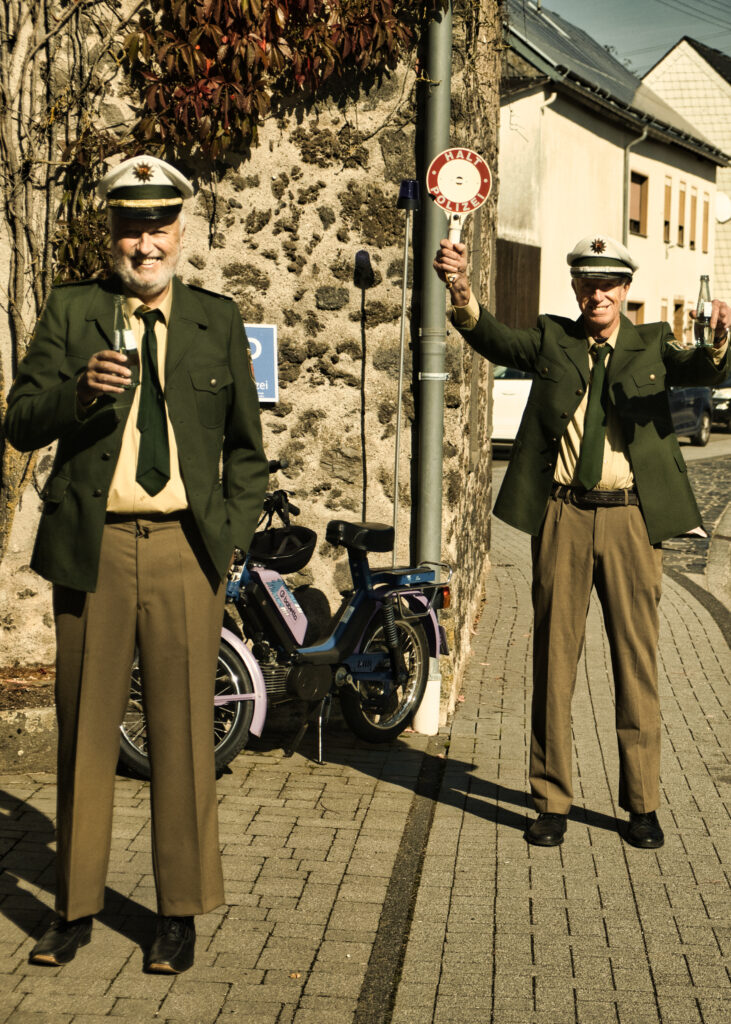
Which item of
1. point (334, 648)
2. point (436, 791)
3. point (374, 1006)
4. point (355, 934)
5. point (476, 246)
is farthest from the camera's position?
point (476, 246)

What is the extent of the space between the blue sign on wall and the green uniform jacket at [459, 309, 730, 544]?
177 cm

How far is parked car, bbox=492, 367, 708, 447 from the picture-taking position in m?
21.4

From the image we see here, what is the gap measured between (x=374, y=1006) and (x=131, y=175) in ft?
8.08

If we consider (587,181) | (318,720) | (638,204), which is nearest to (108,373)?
(318,720)

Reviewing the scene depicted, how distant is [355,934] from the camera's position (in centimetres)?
440

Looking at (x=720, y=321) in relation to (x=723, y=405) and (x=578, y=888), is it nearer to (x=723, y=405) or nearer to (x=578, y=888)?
(x=578, y=888)

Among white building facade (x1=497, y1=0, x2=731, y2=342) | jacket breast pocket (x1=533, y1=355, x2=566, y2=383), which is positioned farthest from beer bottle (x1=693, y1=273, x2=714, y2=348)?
white building facade (x1=497, y1=0, x2=731, y2=342)

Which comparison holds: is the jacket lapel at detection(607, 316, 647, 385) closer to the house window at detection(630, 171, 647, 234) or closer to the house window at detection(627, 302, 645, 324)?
the house window at detection(627, 302, 645, 324)

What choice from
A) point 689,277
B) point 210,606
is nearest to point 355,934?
point 210,606

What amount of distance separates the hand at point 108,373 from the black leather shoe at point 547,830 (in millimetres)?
2632

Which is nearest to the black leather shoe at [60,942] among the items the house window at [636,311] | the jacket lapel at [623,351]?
the jacket lapel at [623,351]

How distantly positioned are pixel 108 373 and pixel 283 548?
2.90 meters

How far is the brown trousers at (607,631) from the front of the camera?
5.23 meters

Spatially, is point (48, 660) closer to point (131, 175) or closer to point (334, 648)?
point (334, 648)
